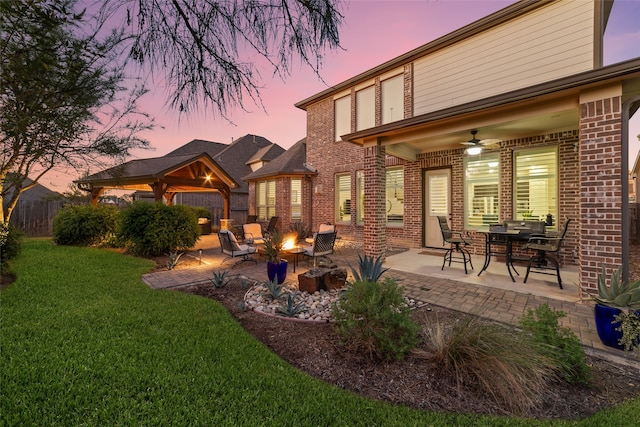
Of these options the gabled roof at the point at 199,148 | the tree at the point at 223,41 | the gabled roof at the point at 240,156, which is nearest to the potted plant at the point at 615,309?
the tree at the point at 223,41

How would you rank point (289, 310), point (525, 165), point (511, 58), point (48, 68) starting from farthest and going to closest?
point (511, 58) < point (525, 165) < point (289, 310) < point (48, 68)

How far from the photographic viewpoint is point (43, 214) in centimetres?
1298

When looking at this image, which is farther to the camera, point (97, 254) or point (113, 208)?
point (113, 208)

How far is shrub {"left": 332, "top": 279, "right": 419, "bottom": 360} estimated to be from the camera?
8.52 feet

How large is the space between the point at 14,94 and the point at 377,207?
582cm

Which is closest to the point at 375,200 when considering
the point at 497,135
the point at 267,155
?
the point at 497,135

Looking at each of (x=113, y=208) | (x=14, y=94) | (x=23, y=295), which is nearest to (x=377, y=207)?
(x=14, y=94)

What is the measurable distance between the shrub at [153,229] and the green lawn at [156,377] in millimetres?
3967

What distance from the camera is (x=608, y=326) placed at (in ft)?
9.27

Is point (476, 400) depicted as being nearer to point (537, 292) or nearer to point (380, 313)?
point (380, 313)

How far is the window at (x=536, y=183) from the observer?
21.4 ft

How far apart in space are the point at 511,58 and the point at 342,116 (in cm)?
577

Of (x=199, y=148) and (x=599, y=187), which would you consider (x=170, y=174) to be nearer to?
(x=599, y=187)

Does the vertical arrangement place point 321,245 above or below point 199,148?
below
